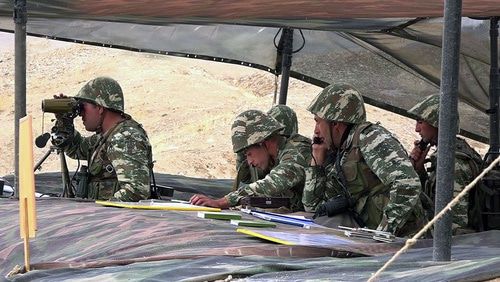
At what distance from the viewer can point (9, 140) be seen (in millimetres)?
23312

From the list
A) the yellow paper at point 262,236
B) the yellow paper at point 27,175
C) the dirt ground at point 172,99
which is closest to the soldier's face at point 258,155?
the yellow paper at point 262,236

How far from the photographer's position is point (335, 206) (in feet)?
20.8

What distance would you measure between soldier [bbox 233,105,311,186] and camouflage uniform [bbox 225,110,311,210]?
329 mm

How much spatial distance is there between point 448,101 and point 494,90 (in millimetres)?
5164

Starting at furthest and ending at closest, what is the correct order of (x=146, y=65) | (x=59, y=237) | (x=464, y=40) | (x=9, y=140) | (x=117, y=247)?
1. (x=146, y=65)
2. (x=9, y=140)
3. (x=464, y=40)
4. (x=59, y=237)
5. (x=117, y=247)

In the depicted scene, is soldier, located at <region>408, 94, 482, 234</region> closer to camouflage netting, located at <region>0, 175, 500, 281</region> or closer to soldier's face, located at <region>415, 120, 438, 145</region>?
soldier's face, located at <region>415, 120, 438, 145</region>

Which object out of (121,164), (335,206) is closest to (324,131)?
(335,206)

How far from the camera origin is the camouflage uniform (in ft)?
23.8

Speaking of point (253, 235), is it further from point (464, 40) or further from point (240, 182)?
point (464, 40)

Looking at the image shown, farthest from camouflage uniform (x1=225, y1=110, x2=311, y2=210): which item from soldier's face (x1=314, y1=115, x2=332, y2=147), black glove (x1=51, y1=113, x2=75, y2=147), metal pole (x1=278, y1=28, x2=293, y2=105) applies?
metal pole (x1=278, y1=28, x2=293, y2=105)

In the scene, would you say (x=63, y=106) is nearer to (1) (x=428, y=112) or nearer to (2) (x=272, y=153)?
(2) (x=272, y=153)

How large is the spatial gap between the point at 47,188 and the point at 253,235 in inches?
181

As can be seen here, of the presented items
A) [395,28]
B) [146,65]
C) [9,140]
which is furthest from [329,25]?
[146,65]

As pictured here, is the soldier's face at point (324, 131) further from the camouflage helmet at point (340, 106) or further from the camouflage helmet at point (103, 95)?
the camouflage helmet at point (103, 95)
